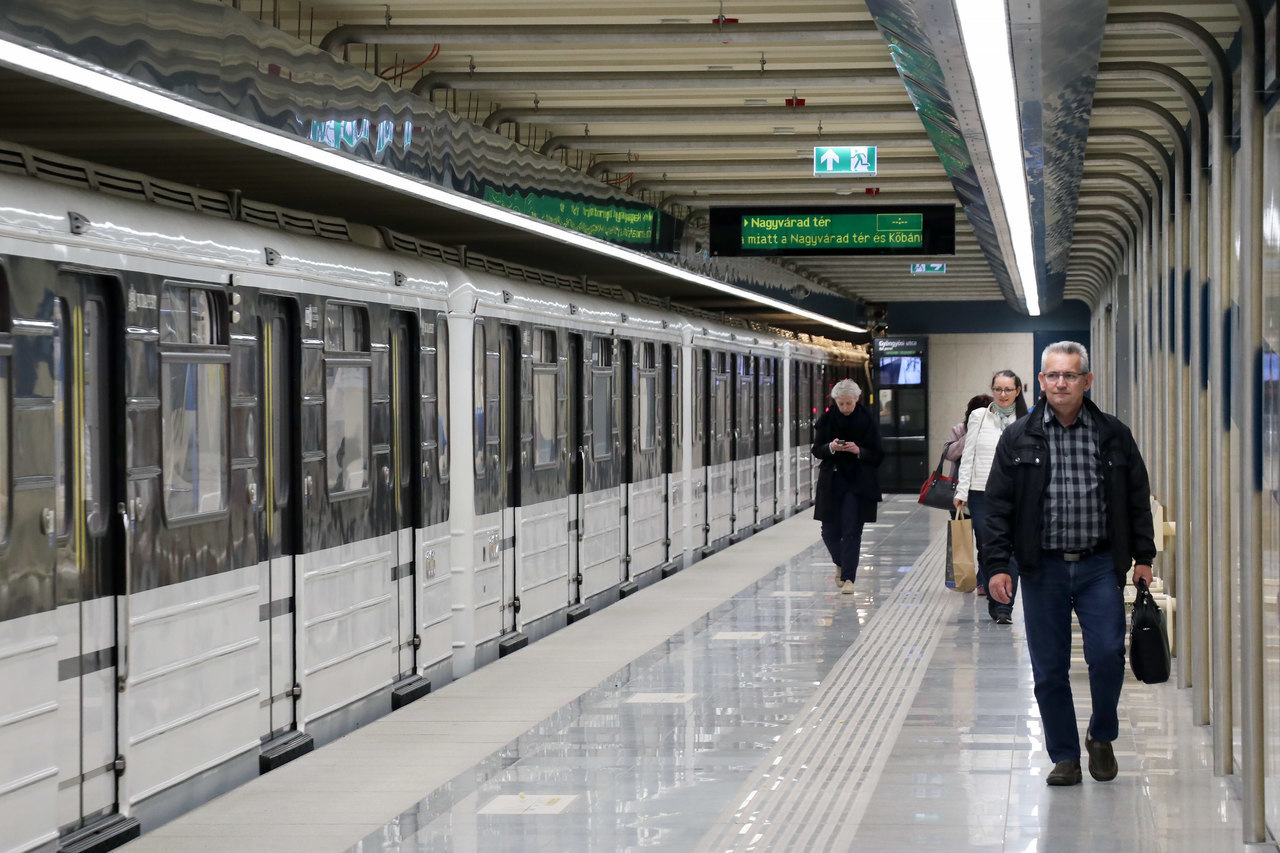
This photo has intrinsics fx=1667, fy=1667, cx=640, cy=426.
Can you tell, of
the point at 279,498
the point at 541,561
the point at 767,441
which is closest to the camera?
the point at 279,498

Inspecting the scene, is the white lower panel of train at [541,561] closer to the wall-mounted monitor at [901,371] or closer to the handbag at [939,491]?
the handbag at [939,491]

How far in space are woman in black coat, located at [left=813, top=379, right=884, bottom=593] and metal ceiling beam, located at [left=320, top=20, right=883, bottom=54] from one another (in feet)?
16.5

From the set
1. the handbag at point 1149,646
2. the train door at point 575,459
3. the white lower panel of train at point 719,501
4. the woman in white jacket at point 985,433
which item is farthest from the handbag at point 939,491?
the handbag at point 1149,646

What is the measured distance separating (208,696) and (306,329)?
5.78 ft

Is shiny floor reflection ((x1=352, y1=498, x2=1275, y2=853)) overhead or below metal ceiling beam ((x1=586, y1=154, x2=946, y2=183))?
below

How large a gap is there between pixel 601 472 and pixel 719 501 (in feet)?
18.9

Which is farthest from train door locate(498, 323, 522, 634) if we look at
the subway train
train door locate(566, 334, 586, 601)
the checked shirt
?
the checked shirt

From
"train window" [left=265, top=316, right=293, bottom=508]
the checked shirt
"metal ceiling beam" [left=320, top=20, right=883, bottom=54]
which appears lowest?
the checked shirt

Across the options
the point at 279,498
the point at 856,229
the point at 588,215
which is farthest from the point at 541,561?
the point at 856,229

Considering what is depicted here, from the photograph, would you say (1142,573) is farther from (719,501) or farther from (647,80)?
(719,501)

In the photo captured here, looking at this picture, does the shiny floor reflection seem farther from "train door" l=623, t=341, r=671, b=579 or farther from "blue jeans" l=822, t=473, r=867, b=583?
"train door" l=623, t=341, r=671, b=579

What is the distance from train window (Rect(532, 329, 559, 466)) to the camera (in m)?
11.1

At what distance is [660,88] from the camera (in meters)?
9.95

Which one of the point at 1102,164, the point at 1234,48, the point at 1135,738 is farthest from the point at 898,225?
the point at 1135,738
